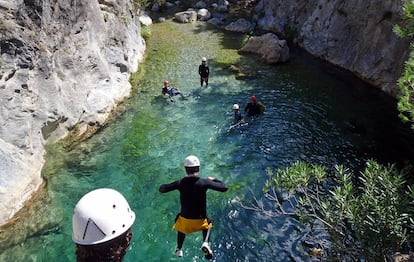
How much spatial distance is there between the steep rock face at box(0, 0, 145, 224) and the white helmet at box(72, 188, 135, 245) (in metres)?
8.83

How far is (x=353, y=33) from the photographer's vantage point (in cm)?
2384

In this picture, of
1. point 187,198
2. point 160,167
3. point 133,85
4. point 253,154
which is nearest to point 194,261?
point 187,198

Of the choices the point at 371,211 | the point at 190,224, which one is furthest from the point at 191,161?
the point at 371,211

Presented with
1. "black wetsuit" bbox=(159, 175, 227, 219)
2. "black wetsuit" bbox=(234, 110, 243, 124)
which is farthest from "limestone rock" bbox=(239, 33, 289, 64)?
"black wetsuit" bbox=(159, 175, 227, 219)

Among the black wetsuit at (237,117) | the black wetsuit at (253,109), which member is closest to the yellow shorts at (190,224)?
the black wetsuit at (237,117)

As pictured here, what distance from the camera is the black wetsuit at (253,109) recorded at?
58.3 ft

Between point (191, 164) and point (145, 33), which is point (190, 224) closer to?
point (191, 164)

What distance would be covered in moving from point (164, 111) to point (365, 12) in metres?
14.8

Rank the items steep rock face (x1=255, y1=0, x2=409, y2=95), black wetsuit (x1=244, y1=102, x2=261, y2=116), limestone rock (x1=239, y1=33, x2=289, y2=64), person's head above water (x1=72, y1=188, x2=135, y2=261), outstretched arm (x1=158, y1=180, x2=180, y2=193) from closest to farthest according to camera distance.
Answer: person's head above water (x1=72, y1=188, x2=135, y2=261)
outstretched arm (x1=158, y1=180, x2=180, y2=193)
black wetsuit (x1=244, y1=102, x2=261, y2=116)
steep rock face (x1=255, y1=0, x2=409, y2=95)
limestone rock (x1=239, y1=33, x2=289, y2=64)

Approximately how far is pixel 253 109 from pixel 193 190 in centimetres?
1078

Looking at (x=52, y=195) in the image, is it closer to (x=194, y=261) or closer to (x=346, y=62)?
(x=194, y=261)

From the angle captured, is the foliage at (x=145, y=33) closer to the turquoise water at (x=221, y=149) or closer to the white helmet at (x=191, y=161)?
the turquoise water at (x=221, y=149)

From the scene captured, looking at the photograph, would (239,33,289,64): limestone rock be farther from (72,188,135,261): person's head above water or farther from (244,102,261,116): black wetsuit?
(72,188,135,261): person's head above water

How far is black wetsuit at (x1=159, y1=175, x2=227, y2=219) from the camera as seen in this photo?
754 cm
